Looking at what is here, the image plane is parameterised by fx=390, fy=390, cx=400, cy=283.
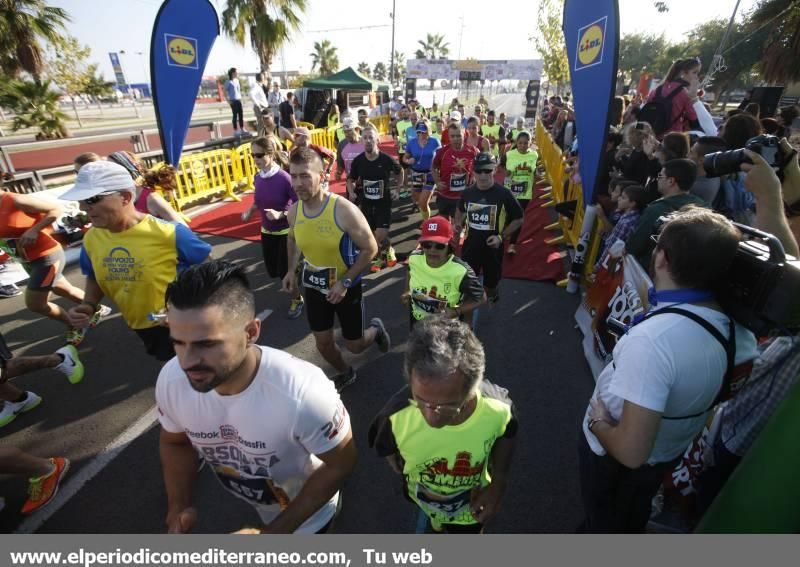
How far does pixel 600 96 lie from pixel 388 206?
3414mm

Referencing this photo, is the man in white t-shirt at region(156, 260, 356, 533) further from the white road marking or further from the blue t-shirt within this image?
the blue t-shirt

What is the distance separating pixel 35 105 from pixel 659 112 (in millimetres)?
17546

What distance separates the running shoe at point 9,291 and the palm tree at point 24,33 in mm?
11773

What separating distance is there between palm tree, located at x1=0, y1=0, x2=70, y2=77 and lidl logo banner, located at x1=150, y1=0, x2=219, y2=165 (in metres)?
10.4

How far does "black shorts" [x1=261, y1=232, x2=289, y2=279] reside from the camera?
17.4ft

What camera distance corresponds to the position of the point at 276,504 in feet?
6.43

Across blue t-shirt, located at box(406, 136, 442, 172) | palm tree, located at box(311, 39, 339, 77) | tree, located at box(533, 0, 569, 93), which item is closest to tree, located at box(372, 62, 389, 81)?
palm tree, located at box(311, 39, 339, 77)

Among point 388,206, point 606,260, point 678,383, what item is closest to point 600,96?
point 606,260

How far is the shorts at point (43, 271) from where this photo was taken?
14.0 feet

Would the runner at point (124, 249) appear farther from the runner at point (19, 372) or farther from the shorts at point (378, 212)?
the shorts at point (378, 212)

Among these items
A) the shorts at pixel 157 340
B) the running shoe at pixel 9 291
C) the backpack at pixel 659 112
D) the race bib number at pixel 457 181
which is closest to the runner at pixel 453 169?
the race bib number at pixel 457 181

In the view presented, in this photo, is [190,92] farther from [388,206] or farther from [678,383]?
[678,383]

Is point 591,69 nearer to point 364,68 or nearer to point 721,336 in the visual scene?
point 721,336

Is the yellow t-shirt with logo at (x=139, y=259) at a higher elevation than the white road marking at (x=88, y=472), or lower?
higher
